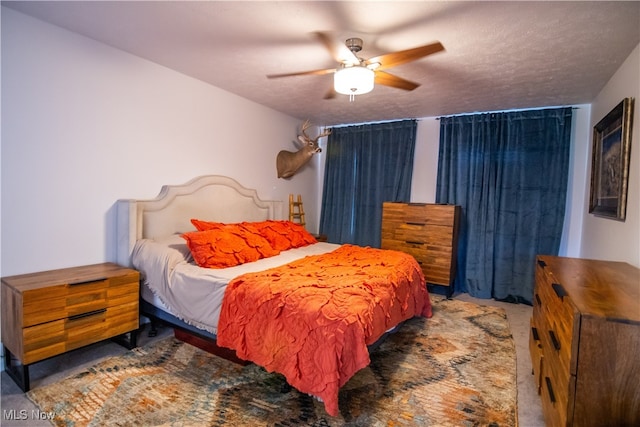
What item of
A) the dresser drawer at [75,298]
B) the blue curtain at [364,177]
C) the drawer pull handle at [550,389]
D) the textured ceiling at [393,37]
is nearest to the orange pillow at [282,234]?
the dresser drawer at [75,298]

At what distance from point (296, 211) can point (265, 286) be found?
2.84 metres

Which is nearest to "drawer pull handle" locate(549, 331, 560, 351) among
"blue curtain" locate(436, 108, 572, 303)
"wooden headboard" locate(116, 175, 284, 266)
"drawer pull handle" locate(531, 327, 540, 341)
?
"drawer pull handle" locate(531, 327, 540, 341)

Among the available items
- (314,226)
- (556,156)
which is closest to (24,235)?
(314,226)

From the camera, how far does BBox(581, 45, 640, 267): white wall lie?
6.51ft

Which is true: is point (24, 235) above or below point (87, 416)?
above

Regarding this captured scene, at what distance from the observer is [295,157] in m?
4.54

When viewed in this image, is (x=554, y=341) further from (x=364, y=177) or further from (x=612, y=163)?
(x=364, y=177)

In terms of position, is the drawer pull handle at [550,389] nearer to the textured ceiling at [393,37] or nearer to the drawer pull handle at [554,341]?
the drawer pull handle at [554,341]

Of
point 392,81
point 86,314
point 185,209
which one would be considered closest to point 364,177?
point 392,81

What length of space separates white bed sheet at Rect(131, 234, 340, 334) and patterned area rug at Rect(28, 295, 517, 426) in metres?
0.35

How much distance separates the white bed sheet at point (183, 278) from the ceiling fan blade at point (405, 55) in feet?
5.67

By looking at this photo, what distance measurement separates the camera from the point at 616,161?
2346 mm

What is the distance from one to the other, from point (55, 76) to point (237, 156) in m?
1.79

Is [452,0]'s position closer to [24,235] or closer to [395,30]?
[395,30]
